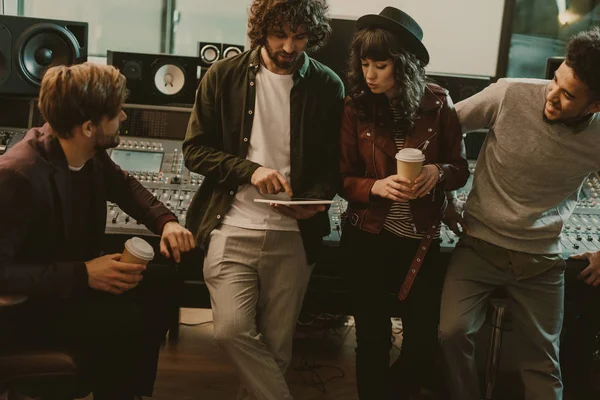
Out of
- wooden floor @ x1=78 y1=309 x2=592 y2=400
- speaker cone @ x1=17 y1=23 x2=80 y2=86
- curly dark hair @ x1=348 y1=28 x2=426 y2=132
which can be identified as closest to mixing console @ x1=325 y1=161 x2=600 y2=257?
curly dark hair @ x1=348 y1=28 x2=426 y2=132

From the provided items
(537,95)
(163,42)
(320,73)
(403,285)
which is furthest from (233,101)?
(163,42)

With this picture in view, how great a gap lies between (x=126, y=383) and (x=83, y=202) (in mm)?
544

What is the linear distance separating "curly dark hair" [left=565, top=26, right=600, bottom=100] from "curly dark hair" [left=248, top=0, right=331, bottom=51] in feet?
2.63

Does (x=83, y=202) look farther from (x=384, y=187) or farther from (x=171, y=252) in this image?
(x=384, y=187)

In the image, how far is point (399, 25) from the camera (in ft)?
7.26

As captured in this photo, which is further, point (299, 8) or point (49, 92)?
point (299, 8)

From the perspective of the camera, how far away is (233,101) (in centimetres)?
231

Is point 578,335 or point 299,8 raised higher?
point 299,8

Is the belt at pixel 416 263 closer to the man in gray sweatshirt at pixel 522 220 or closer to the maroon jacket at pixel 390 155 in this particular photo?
the maroon jacket at pixel 390 155

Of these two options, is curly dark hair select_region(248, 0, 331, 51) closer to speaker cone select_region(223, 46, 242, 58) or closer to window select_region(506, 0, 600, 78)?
speaker cone select_region(223, 46, 242, 58)

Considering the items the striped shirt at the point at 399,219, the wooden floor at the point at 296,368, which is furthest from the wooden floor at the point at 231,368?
the striped shirt at the point at 399,219

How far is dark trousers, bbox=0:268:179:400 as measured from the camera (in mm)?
1854

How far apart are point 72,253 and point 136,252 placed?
0.83ft

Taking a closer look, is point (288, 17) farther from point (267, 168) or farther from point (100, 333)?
point (100, 333)
